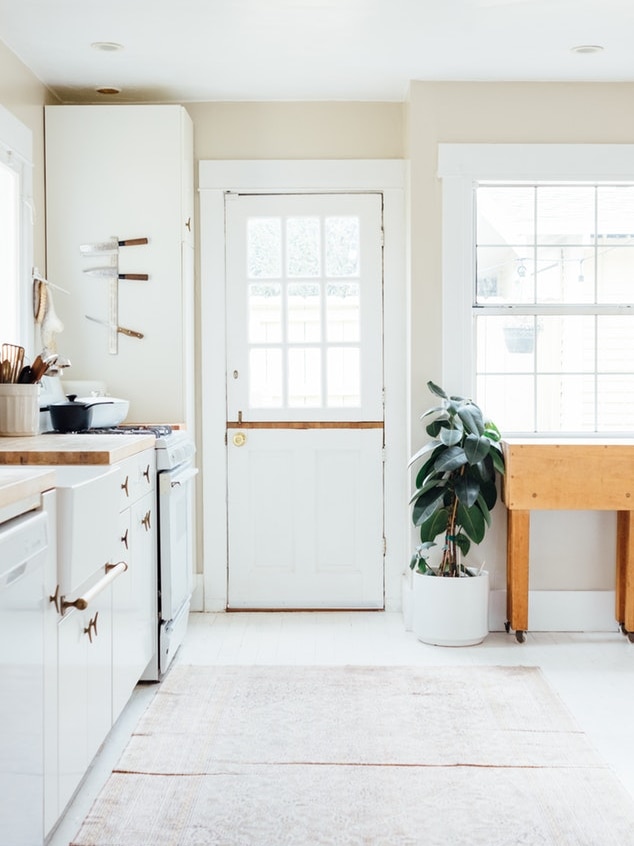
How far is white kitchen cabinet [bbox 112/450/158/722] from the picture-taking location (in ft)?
9.32

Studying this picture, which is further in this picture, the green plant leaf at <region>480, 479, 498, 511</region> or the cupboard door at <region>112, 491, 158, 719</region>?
the green plant leaf at <region>480, 479, 498, 511</region>

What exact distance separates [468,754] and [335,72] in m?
2.92

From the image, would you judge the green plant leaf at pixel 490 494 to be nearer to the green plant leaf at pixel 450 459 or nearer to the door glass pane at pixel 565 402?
the green plant leaf at pixel 450 459

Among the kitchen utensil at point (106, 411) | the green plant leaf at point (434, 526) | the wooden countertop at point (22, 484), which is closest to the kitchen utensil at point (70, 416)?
the kitchen utensil at point (106, 411)

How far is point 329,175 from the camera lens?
180 inches

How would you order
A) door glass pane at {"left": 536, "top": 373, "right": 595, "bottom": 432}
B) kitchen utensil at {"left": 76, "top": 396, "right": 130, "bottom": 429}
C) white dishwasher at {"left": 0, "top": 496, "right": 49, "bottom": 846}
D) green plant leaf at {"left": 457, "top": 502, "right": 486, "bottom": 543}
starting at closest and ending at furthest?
white dishwasher at {"left": 0, "top": 496, "right": 49, "bottom": 846}
kitchen utensil at {"left": 76, "top": 396, "right": 130, "bottom": 429}
green plant leaf at {"left": 457, "top": 502, "right": 486, "bottom": 543}
door glass pane at {"left": 536, "top": 373, "right": 595, "bottom": 432}

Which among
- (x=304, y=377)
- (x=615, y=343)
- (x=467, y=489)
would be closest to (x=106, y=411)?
(x=304, y=377)

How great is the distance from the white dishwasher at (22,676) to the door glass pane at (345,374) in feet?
8.97

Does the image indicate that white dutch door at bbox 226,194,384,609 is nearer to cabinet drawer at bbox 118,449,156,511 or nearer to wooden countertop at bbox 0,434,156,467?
cabinet drawer at bbox 118,449,156,511

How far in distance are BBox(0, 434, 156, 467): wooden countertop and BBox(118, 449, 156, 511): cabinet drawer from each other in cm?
4

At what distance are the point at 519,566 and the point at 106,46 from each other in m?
Result: 2.82

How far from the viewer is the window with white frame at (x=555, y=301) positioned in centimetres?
438

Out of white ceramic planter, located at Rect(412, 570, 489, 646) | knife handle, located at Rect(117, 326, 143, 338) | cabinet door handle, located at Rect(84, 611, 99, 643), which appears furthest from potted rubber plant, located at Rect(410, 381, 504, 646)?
cabinet door handle, located at Rect(84, 611, 99, 643)

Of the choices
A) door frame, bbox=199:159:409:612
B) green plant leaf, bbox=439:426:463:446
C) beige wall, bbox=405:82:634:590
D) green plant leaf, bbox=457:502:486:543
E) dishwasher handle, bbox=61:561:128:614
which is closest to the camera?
dishwasher handle, bbox=61:561:128:614
